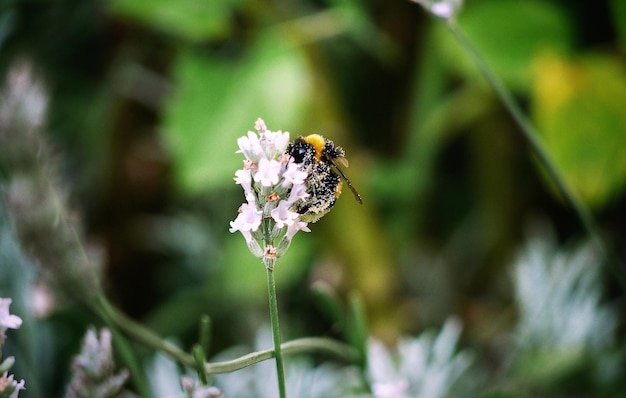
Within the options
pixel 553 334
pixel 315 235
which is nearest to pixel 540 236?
pixel 553 334

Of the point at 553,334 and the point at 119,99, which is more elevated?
the point at 119,99

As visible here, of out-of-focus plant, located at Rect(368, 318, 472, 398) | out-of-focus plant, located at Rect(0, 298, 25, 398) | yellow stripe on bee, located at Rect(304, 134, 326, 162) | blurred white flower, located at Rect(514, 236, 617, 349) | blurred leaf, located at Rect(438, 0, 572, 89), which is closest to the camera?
out-of-focus plant, located at Rect(0, 298, 25, 398)

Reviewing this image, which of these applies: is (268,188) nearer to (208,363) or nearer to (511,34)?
(208,363)

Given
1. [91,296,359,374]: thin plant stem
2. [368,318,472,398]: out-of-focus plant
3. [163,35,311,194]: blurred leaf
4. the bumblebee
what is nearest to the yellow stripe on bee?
the bumblebee

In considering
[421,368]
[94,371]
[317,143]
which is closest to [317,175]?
[317,143]

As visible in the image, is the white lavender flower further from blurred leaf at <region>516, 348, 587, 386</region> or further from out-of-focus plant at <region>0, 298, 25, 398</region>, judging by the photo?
blurred leaf at <region>516, 348, 587, 386</region>

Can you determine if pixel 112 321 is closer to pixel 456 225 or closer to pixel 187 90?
pixel 187 90
